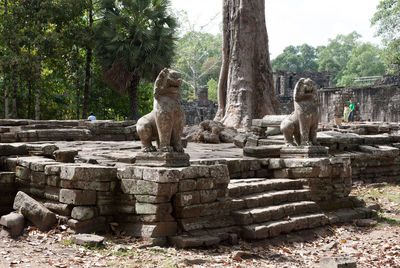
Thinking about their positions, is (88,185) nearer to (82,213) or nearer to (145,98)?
(82,213)

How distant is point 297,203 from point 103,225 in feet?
9.55

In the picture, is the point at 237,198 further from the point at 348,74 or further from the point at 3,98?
the point at 348,74

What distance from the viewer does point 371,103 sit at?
25891mm

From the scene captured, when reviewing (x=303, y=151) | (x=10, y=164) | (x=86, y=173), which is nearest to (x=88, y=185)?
(x=86, y=173)

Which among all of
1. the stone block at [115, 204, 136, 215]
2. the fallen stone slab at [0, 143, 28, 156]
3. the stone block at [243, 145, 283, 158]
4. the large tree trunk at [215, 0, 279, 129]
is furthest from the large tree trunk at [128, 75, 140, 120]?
the stone block at [115, 204, 136, 215]

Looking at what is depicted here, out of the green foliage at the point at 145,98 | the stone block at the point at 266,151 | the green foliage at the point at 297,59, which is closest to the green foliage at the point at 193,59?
the green foliage at the point at 145,98

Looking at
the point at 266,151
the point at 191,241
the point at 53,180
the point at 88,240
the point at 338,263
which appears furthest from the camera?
the point at 266,151

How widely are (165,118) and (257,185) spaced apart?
1876 millimetres

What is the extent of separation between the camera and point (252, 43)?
1495cm

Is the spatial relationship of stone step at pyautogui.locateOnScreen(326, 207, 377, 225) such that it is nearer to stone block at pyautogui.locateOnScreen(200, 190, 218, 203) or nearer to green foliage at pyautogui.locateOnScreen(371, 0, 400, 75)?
stone block at pyautogui.locateOnScreen(200, 190, 218, 203)

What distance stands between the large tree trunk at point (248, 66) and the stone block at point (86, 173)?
9586mm

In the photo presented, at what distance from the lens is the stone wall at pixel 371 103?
24984 millimetres

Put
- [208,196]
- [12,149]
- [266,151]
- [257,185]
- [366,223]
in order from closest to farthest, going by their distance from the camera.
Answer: [208,196] → [257,185] → [12,149] → [366,223] → [266,151]

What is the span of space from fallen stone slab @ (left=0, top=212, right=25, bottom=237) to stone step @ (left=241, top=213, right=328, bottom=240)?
2.73m
